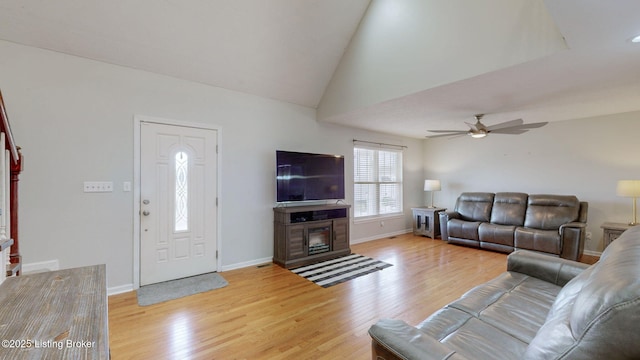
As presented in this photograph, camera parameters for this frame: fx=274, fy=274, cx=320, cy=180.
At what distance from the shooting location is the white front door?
3332 millimetres

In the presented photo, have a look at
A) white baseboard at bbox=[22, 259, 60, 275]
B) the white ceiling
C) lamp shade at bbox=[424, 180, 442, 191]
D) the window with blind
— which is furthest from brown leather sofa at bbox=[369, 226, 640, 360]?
lamp shade at bbox=[424, 180, 442, 191]

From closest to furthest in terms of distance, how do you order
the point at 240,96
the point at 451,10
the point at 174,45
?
the point at 451,10, the point at 174,45, the point at 240,96

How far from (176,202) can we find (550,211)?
19.3 feet

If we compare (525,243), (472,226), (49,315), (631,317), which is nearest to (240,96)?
(49,315)

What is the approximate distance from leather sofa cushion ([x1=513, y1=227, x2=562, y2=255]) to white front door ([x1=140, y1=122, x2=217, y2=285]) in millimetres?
4845

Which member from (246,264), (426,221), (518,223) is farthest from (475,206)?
(246,264)

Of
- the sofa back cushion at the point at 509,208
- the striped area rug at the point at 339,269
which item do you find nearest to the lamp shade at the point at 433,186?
the sofa back cushion at the point at 509,208

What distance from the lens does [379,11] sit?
3.62 metres

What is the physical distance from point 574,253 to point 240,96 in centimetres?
547

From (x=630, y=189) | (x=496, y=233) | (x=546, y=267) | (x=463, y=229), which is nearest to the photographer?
(x=546, y=267)

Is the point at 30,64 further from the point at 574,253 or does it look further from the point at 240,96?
the point at 574,253

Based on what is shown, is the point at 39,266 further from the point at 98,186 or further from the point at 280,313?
the point at 280,313

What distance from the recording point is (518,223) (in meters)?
4.93

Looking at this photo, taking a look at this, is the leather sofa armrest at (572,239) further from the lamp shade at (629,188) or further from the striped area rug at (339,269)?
the striped area rug at (339,269)
